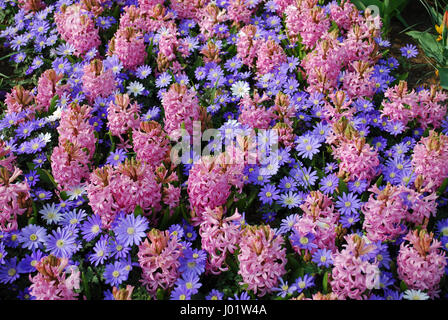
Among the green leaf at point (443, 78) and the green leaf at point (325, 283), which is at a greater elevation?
the green leaf at point (443, 78)

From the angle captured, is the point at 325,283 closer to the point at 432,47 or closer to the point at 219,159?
the point at 219,159

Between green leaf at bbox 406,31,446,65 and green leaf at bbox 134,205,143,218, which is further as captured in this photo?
green leaf at bbox 406,31,446,65

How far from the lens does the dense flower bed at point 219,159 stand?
2.59 meters

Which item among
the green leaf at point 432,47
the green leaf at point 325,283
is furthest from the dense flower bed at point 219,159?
the green leaf at point 432,47

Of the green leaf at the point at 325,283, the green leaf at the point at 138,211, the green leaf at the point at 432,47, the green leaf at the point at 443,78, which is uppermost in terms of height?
the green leaf at the point at 432,47

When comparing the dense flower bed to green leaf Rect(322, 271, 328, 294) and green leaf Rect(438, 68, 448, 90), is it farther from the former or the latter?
green leaf Rect(438, 68, 448, 90)

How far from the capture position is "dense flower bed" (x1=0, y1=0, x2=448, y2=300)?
A: 2.59 metres

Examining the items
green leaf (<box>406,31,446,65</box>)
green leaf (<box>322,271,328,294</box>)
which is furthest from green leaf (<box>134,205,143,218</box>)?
green leaf (<box>406,31,446,65</box>)

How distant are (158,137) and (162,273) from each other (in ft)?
3.28

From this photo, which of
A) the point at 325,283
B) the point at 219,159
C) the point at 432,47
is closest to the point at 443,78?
the point at 432,47

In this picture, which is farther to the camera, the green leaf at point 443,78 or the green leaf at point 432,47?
the green leaf at point 432,47

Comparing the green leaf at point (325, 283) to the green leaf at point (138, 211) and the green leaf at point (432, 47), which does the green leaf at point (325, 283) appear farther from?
the green leaf at point (432, 47)
